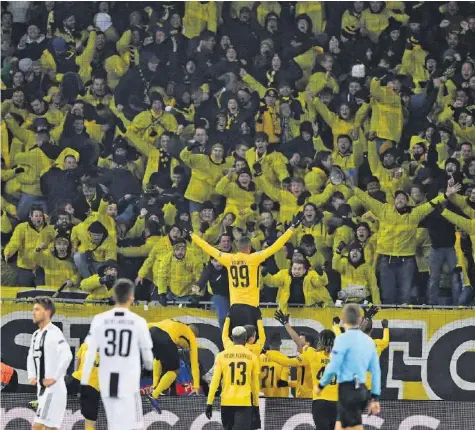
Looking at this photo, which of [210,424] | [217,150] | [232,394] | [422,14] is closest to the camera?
[232,394]

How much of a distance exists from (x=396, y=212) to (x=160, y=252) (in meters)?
3.11

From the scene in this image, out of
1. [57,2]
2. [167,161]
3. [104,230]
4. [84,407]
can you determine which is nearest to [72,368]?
[84,407]

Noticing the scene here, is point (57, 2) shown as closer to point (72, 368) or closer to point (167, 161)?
point (167, 161)

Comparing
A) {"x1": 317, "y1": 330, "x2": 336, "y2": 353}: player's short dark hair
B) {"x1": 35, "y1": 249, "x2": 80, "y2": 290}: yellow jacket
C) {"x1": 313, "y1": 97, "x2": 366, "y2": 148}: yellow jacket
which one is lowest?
{"x1": 317, "y1": 330, "x2": 336, "y2": 353}: player's short dark hair

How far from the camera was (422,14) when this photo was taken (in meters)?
18.4

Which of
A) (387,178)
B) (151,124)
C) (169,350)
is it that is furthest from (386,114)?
(169,350)

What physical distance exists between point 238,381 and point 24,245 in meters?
4.83

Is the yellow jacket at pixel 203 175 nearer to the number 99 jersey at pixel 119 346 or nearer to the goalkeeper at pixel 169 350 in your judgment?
the goalkeeper at pixel 169 350

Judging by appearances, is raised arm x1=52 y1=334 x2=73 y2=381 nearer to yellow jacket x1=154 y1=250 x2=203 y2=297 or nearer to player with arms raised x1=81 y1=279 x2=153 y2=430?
player with arms raised x1=81 y1=279 x2=153 y2=430

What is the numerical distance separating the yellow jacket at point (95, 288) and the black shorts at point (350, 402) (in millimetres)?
4936

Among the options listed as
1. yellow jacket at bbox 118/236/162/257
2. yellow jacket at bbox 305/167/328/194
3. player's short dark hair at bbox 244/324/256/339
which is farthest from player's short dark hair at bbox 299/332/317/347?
yellow jacket at bbox 305/167/328/194

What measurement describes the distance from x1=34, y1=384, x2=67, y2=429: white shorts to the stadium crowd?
144 inches

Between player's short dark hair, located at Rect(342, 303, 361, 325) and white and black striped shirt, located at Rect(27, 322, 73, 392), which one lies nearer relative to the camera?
player's short dark hair, located at Rect(342, 303, 361, 325)

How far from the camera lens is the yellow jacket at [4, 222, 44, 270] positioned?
51.5 ft
